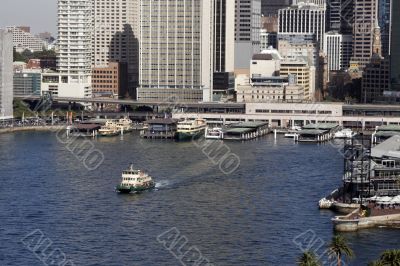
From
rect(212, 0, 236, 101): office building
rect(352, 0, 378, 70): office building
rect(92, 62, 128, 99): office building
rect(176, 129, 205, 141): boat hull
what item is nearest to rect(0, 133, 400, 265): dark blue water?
rect(176, 129, 205, 141): boat hull

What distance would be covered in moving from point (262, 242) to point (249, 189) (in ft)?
19.5

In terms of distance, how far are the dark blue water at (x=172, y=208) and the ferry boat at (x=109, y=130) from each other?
646cm

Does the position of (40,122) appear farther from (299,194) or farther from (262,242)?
(262,242)

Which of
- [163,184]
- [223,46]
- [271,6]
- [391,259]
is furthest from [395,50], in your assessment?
[391,259]

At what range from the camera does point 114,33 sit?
59.1 m

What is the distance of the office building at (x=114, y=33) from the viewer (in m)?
A: 58.8

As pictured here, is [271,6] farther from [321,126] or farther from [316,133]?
[316,133]

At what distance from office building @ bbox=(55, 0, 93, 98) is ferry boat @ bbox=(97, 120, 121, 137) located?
31.9ft

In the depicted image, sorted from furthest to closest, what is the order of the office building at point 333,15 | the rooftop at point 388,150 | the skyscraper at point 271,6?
1. the skyscraper at point 271,6
2. the office building at point 333,15
3. the rooftop at point 388,150

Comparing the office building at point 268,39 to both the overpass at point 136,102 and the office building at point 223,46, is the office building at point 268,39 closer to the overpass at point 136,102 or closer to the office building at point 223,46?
the office building at point 223,46

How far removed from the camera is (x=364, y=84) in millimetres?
54281

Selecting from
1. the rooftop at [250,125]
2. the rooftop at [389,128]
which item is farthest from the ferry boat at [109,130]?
the rooftop at [389,128]

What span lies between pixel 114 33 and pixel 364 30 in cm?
1717

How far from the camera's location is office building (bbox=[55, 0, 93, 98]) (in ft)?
163
